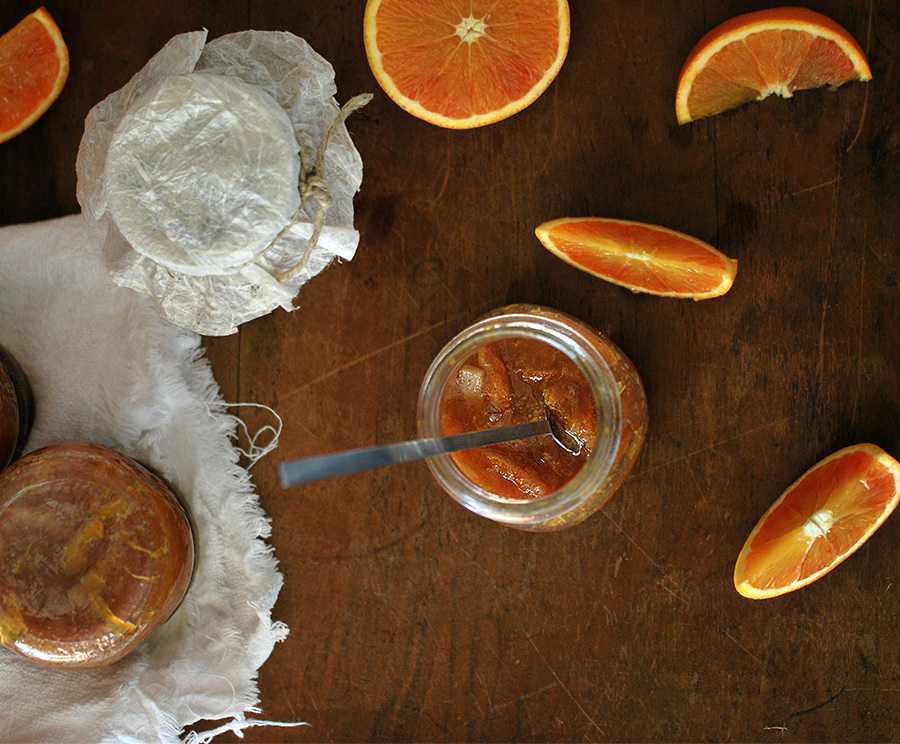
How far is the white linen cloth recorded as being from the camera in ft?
3.89

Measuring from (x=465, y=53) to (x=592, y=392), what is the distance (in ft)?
1.80

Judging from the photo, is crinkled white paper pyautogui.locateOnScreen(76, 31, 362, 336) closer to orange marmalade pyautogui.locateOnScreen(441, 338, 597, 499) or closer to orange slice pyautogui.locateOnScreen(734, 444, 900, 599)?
orange marmalade pyautogui.locateOnScreen(441, 338, 597, 499)

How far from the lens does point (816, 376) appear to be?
1.16 m

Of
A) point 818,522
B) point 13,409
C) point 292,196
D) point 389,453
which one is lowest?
point 818,522

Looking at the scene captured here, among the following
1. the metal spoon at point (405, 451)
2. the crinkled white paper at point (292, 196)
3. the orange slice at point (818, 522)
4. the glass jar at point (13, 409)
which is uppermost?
the crinkled white paper at point (292, 196)

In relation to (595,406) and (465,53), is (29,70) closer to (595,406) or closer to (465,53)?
(465,53)

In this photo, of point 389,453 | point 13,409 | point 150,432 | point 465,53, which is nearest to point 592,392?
point 389,453

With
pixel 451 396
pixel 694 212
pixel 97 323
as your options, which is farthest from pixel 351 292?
pixel 694 212

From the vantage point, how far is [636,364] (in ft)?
3.87

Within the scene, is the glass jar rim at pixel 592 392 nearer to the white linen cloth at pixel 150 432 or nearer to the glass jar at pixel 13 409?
the white linen cloth at pixel 150 432

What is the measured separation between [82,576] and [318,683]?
0.44 m

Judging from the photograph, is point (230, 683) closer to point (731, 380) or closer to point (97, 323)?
point (97, 323)

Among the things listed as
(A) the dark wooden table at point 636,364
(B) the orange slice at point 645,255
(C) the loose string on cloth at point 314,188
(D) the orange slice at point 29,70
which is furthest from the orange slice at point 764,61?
(D) the orange slice at point 29,70

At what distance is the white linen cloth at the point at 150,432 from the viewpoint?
119 cm
